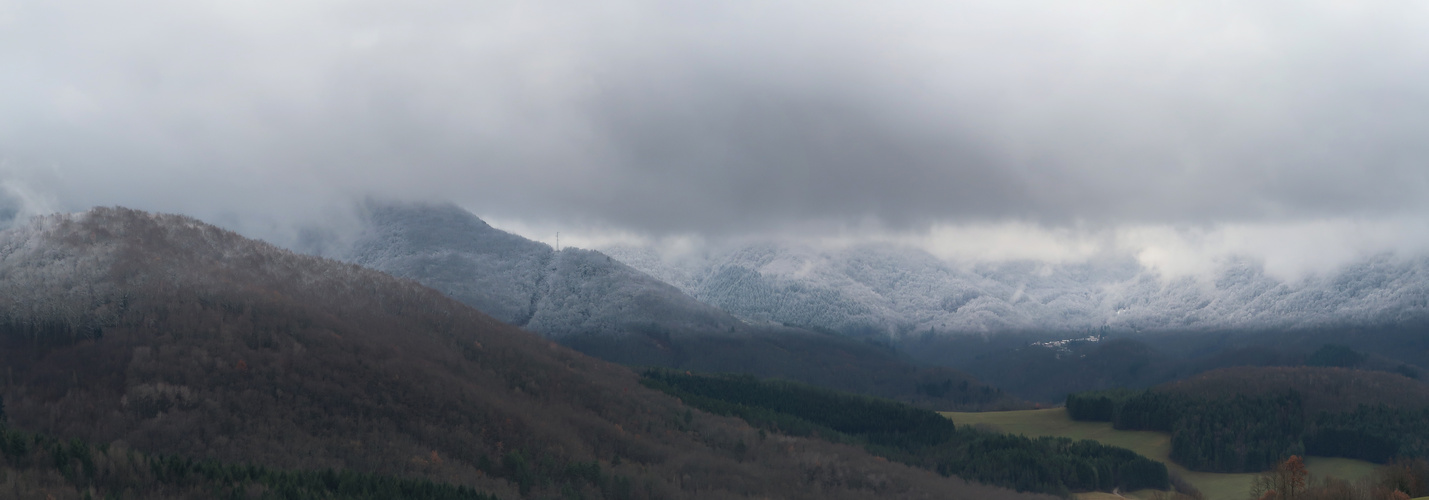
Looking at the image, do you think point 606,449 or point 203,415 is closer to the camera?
point 203,415

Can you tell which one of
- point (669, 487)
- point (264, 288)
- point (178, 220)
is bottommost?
point (669, 487)

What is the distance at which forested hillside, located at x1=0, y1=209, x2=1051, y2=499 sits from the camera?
93.2 metres

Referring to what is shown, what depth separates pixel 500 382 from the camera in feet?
494

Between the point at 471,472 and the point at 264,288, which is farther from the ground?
the point at 264,288

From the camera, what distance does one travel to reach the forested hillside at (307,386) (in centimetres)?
9325

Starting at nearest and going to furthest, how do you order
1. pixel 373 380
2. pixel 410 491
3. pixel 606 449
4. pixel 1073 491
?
pixel 410 491, pixel 373 380, pixel 606 449, pixel 1073 491

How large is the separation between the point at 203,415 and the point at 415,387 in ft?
102

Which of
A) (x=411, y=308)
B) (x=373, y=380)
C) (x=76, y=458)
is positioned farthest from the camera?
(x=411, y=308)

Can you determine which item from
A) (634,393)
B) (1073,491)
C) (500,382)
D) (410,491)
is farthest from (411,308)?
(1073,491)

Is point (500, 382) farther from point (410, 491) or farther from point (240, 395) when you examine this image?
point (410, 491)

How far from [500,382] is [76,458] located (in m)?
86.3

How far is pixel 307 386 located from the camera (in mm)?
109062

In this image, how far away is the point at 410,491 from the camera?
259ft

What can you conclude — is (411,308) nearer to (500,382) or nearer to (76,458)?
(500,382)
